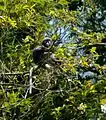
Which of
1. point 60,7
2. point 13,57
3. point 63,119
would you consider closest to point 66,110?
point 63,119

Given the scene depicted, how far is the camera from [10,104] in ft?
15.6

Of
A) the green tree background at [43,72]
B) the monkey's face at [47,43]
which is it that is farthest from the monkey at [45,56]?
the green tree background at [43,72]

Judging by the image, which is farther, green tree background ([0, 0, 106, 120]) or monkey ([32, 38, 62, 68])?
green tree background ([0, 0, 106, 120])

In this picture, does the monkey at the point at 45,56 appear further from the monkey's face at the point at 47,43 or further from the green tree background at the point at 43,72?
the green tree background at the point at 43,72

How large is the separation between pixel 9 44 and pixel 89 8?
2.09 m

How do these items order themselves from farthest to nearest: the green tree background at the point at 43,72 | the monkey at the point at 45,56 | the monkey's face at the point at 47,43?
the green tree background at the point at 43,72, the monkey's face at the point at 47,43, the monkey at the point at 45,56

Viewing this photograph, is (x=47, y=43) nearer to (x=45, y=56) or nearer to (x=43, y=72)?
(x=45, y=56)

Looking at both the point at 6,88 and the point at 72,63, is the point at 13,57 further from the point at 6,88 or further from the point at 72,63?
the point at 72,63

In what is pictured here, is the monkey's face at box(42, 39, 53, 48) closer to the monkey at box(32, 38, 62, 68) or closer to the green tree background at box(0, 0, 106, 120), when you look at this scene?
the monkey at box(32, 38, 62, 68)

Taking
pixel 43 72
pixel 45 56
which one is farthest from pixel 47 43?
pixel 43 72

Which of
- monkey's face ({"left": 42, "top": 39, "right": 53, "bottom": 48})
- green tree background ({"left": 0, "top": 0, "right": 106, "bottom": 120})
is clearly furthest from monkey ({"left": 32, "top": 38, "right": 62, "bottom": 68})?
green tree background ({"left": 0, "top": 0, "right": 106, "bottom": 120})

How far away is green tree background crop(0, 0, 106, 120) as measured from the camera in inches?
194

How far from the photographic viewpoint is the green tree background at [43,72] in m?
4.92

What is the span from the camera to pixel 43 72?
4.81 meters
